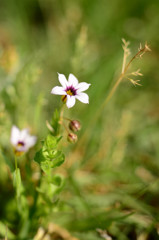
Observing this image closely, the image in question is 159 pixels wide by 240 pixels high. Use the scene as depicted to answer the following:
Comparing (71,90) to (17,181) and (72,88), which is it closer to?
(72,88)

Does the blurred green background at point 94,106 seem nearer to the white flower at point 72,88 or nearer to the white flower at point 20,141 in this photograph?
the white flower at point 20,141

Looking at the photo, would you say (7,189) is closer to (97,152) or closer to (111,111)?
(97,152)

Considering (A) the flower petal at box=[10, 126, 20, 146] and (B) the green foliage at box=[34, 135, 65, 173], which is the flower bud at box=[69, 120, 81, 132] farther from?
(A) the flower petal at box=[10, 126, 20, 146]

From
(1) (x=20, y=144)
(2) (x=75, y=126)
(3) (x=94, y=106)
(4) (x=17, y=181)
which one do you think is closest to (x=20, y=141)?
(1) (x=20, y=144)

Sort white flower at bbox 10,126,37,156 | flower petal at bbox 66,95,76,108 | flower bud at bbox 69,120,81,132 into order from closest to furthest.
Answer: flower petal at bbox 66,95,76,108
flower bud at bbox 69,120,81,132
white flower at bbox 10,126,37,156

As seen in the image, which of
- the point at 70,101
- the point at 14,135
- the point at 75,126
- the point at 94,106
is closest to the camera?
the point at 70,101

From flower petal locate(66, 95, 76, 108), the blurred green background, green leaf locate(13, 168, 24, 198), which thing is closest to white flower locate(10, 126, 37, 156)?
the blurred green background

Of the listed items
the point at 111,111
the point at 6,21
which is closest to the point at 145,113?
the point at 111,111
